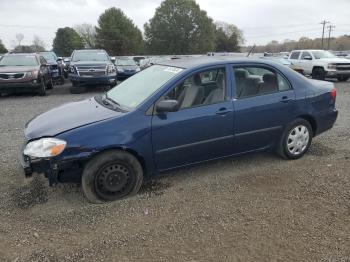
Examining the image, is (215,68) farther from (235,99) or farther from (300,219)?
(300,219)

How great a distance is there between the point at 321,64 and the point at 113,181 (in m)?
16.5

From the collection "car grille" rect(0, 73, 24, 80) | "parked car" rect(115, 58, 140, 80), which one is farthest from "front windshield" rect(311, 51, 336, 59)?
"car grille" rect(0, 73, 24, 80)

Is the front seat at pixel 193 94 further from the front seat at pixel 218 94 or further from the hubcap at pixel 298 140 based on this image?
the hubcap at pixel 298 140

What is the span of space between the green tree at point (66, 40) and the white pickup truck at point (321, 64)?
58.8m

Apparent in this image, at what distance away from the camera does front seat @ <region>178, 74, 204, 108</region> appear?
446 centimetres

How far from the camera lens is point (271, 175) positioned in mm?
4844

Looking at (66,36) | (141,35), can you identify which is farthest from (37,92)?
(66,36)

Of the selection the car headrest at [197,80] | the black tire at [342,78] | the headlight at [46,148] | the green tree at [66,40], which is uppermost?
the green tree at [66,40]

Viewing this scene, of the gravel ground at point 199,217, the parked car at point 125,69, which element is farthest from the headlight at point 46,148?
the parked car at point 125,69

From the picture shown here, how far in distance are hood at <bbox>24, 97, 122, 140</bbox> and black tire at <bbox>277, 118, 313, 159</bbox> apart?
7.95 ft

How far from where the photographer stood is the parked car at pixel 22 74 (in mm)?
12891

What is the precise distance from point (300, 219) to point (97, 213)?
2079 millimetres

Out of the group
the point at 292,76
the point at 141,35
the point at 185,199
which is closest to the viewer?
the point at 185,199

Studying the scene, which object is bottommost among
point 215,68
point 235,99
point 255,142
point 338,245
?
point 338,245
